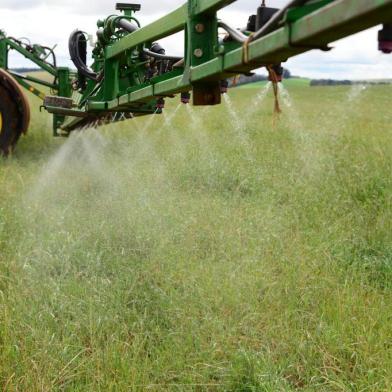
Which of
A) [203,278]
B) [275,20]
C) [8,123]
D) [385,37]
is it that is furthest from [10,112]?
[385,37]

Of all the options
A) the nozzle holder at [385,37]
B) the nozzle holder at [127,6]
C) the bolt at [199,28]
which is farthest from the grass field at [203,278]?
the nozzle holder at [127,6]

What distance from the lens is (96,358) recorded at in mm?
2924

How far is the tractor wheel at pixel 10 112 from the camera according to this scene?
323 inches

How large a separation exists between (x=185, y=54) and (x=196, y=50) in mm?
218

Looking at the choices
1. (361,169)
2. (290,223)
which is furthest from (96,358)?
(361,169)

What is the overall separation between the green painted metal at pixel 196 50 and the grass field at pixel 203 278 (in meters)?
0.41

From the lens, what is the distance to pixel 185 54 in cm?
391

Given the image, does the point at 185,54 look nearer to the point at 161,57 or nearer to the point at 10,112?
the point at 161,57

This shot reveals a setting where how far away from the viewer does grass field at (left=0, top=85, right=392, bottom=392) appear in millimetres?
2924

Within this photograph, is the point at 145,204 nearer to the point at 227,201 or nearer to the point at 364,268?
the point at 227,201

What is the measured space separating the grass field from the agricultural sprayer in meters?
0.42

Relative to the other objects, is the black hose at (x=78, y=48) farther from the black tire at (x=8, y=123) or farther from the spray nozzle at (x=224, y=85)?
the spray nozzle at (x=224, y=85)

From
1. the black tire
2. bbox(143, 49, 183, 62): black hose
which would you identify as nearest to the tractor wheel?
the black tire

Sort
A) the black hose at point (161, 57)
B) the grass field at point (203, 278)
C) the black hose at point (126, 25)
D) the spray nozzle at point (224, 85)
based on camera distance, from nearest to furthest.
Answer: the grass field at point (203, 278), the spray nozzle at point (224, 85), the black hose at point (161, 57), the black hose at point (126, 25)
